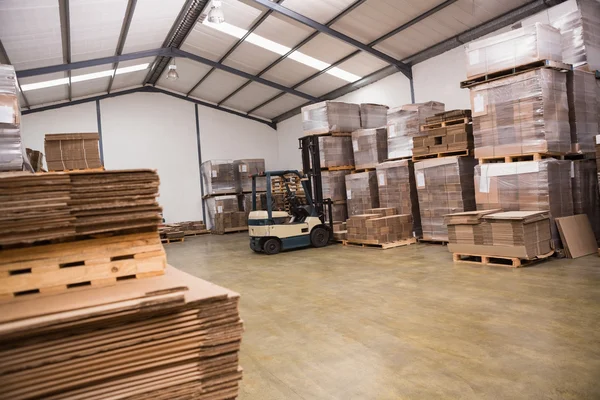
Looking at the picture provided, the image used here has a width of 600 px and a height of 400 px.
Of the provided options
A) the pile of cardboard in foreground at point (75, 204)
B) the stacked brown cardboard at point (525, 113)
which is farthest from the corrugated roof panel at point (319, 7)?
the pile of cardboard in foreground at point (75, 204)

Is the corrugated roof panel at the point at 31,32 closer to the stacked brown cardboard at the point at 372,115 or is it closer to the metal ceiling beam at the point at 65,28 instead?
the metal ceiling beam at the point at 65,28

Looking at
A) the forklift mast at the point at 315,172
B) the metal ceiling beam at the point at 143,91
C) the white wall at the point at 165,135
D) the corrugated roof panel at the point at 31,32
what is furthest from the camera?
the white wall at the point at 165,135

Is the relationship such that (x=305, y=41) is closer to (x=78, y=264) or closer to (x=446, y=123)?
(x=446, y=123)

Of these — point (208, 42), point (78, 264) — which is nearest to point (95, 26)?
point (208, 42)

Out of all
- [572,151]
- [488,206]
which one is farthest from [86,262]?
[572,151]

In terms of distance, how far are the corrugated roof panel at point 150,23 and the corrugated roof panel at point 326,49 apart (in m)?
3.76

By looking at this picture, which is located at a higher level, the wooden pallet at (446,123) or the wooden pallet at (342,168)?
the wooden pallet at (446,123)

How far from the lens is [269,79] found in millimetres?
15945

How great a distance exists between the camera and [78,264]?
2.30 meters

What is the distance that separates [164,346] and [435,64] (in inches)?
446

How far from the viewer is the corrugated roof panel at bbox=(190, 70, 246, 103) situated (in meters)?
16.3

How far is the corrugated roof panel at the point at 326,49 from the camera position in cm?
1213

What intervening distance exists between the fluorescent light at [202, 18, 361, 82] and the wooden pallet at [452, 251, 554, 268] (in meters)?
8.50

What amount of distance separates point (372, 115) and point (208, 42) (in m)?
5.64
